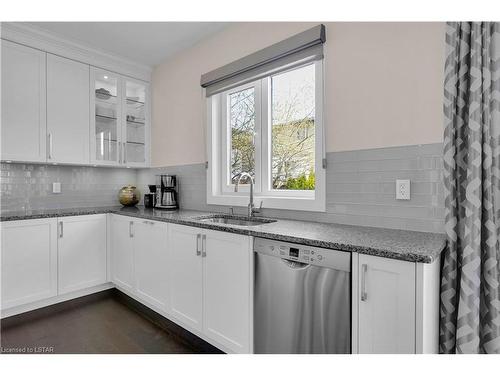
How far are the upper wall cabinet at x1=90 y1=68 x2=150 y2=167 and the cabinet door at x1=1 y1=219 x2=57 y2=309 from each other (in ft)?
2.86

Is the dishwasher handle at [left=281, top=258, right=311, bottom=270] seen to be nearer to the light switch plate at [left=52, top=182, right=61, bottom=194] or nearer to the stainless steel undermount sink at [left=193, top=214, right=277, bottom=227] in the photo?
the stainless steel undermount sink at [left=193, top=214, right=277, bottom=227]

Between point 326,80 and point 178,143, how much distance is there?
177cm

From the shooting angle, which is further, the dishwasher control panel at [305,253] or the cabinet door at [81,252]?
the cabinet door at [81,252]

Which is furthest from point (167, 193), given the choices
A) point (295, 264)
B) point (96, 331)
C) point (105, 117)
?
point (295, 264)

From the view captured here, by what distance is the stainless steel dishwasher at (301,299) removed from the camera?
1.29m

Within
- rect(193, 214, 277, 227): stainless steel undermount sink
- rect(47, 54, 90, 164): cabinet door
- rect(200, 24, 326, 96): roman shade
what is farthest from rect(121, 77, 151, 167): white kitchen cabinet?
rect(193, 214, 277, 227): stainless steel undermount sink

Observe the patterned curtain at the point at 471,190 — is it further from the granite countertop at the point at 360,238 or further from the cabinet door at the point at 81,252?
the cabinet door at the point at 81,252

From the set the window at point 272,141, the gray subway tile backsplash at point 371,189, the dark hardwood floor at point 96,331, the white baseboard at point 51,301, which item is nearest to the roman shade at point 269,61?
the window at point 272,141

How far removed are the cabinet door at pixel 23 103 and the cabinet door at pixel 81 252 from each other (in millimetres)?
696

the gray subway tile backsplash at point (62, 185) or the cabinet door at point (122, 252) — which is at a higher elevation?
the gray subway tile backsplash at point (62, 185)

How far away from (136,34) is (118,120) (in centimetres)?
93

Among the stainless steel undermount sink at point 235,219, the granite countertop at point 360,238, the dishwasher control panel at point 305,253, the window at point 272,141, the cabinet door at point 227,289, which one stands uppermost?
the window at point 272,141

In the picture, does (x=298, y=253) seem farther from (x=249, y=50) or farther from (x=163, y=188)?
(x=163, y=188)

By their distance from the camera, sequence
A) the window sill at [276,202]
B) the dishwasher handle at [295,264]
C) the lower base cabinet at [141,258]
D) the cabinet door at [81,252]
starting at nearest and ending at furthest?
the dishwasher handle at [295,264], the window sill at [276,202], the lower base cabinet at [141,258], the cabinet door at [81,252]
